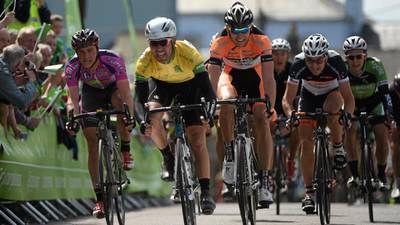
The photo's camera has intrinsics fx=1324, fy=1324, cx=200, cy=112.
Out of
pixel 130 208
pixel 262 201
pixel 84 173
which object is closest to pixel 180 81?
pixel 262 201

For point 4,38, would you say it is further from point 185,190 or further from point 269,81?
point 185,190

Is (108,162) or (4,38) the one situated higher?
(4,38)

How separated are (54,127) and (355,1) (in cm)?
8054

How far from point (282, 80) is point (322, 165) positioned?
4377 mm

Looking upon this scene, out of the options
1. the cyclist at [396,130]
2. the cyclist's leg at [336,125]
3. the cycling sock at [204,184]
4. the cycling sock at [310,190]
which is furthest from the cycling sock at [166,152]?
the cyclist at [396,130]

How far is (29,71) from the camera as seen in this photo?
15969 millimetres

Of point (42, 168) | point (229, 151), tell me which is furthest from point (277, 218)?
point (42, 168)

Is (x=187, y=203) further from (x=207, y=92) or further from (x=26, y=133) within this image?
(x=26, y=133)

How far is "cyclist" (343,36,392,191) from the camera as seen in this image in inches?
704

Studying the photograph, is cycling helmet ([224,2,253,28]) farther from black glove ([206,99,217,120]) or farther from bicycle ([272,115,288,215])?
bicycle ([272,115,288,215])

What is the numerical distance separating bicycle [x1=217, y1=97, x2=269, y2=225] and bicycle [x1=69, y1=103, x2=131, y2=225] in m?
1.23

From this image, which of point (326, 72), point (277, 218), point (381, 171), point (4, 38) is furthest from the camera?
point (381, 171)

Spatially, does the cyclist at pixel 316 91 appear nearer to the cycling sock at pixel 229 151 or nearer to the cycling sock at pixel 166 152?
the cycling sock at pixel 229 151

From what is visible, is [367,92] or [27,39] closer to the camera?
[27,39]
